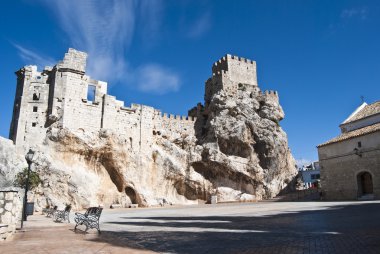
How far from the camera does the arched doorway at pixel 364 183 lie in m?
28.6

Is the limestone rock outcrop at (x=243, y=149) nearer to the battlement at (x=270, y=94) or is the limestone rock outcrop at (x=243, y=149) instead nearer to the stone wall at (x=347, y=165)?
the battlement at (x=270, y=94)

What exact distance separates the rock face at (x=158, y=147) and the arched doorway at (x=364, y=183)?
12519mm

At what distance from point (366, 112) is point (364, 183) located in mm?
8926

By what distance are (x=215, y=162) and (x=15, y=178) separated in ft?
75.7

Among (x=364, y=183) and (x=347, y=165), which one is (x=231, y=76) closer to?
(x=347, y=165)

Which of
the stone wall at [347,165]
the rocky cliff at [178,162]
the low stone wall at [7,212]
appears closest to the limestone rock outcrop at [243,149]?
the rocky cliff at [178,162]

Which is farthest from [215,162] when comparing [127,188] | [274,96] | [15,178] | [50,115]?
[15,178]

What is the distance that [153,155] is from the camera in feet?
118

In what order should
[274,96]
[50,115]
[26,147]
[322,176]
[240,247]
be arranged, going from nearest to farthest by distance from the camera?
1. [240,247]
2. [26,147]
3. [50,115]
4. [322,176]
5. [274,96]

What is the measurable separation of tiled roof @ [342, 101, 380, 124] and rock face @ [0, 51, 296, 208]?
10.7 metres

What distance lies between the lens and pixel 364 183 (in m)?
29.2

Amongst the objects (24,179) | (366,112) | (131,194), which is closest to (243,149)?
(366,112)

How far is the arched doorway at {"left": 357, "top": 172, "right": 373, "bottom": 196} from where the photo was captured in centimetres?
2864

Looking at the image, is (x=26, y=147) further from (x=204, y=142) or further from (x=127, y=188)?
(x=204, y=142)
